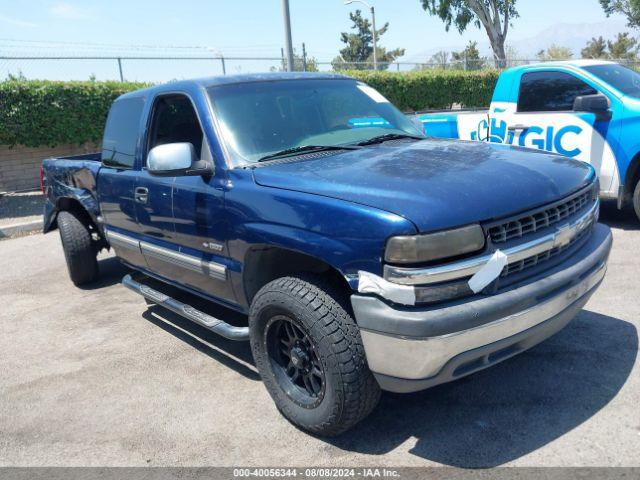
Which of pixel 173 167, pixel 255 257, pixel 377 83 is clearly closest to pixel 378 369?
pixel 255 257

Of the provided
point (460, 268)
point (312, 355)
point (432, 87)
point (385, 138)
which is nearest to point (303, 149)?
point (385, 138)

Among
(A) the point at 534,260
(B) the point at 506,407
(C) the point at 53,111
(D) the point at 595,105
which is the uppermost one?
(C) the point at 53,111

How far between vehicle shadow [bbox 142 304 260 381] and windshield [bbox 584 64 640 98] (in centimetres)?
491

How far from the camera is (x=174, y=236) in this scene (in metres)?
3.76

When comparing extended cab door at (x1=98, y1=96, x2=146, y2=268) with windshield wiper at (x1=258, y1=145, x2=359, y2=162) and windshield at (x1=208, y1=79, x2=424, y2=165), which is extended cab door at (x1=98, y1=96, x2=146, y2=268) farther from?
windshield wiper at (x1=258, y1=145, x2=359, y2=162)

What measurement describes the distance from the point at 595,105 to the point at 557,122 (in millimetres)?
549

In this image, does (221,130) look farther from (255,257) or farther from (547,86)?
(547,86)

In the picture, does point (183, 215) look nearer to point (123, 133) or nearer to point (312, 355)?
point (312, 355)

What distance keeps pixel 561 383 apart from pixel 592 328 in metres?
0.83

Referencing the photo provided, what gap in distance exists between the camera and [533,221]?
2.64 m

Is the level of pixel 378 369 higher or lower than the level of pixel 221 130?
lower

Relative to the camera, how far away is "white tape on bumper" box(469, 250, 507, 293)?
2.40m

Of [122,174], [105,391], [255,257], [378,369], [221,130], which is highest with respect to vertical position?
[221,130]

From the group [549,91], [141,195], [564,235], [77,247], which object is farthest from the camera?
[549,91]
